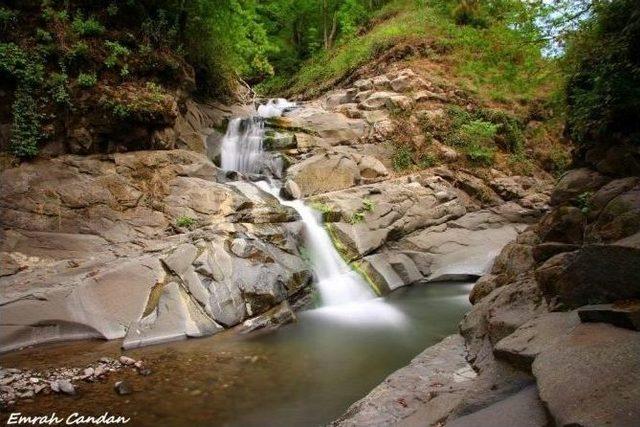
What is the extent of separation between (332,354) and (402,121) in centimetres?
1059

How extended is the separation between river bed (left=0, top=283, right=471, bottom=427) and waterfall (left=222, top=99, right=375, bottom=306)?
0.90 meters

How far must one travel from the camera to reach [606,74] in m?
4.97

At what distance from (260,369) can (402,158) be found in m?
9.89

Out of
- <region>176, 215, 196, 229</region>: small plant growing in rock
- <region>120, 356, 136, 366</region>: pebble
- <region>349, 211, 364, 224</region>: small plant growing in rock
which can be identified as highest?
<region>176, 215, 196, 229</region>: small plant growing in rock

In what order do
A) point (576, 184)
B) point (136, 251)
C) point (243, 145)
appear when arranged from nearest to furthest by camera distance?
point (576, 184)
point (136, 251)
point (243, 145)

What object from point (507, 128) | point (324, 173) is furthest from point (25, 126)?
point (507, 128)

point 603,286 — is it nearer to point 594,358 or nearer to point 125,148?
point 594,358

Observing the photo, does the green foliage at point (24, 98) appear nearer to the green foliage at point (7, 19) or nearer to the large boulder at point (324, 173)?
the green foliage at point (7, 19)

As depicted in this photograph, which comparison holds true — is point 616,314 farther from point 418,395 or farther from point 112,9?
point 112,9

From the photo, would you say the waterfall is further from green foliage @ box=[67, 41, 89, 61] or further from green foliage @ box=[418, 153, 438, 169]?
green foliage @ box=[418, 153, 438, 169]

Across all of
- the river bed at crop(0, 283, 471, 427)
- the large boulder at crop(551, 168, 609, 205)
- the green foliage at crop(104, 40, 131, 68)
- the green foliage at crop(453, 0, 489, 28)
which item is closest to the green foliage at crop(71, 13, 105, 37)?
the green foliage at crop(104, 40, 131, 68)

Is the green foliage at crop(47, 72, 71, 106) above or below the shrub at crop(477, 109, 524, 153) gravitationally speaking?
above

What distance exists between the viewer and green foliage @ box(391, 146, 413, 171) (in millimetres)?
14062

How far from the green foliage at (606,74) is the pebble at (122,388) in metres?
6.96
